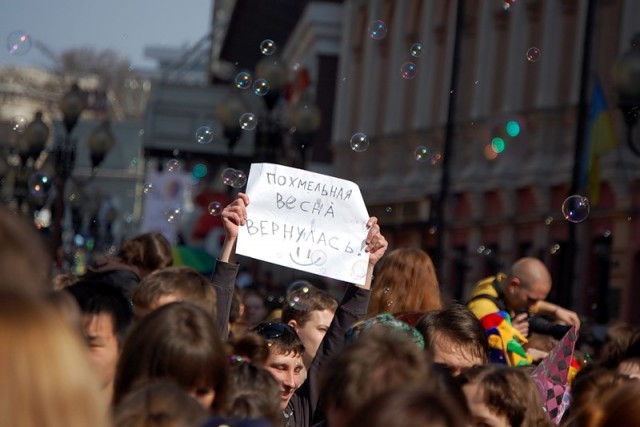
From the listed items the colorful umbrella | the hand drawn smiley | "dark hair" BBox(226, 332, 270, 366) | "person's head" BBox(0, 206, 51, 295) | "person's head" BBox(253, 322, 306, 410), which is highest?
"person's head" BBox(0, 206, 51, 295)

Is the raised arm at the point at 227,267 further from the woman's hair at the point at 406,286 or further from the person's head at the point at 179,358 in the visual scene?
the person's head at the point at 179,358

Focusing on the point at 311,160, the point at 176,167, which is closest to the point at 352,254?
the point at 176,167

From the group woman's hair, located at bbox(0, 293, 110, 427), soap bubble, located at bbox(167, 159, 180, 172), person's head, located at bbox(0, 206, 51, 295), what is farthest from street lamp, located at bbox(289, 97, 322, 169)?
woman's hair, located at bbox(0, 293, 110, 427)

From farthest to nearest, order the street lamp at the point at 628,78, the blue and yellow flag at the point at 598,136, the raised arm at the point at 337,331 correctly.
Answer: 1. the blue and yellow flag at the point at 598,136
2. the street lamp at the point at 628,78
3. the raised arm at the point at 337,331

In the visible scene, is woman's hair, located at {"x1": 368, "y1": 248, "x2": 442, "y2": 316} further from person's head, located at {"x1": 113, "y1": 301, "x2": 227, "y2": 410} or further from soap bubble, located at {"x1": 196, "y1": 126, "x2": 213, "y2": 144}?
soap bubble, located at {"x1": 196, "y1": 126, "x2": 213, "y2": 144}

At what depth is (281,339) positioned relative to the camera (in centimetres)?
640

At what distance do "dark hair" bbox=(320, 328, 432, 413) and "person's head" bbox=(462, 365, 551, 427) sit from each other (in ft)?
3.57

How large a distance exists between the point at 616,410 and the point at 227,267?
10.8 ft

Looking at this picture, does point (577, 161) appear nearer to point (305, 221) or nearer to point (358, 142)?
point (358, 142)

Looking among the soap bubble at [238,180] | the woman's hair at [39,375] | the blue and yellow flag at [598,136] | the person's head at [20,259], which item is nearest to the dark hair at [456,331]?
the person's head at [20,259]

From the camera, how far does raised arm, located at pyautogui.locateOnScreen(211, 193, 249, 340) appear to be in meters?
6.67

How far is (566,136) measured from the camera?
83.4 ft

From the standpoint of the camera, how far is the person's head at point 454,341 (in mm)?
6289

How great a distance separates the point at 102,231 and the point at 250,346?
53.5m
